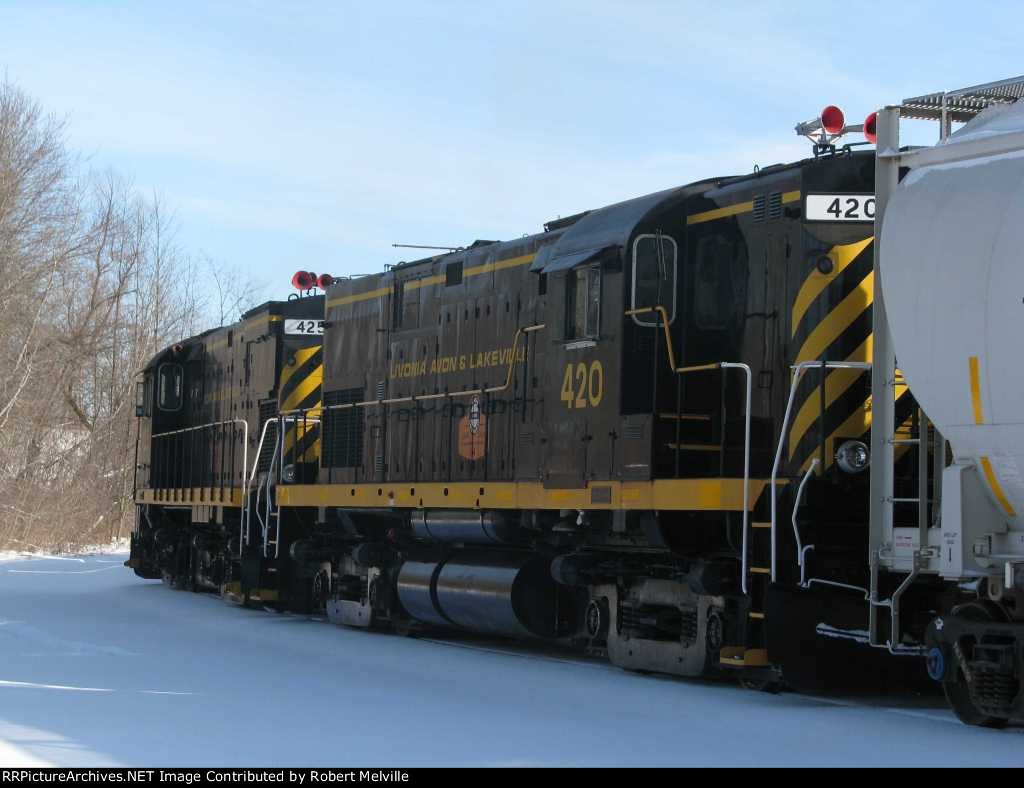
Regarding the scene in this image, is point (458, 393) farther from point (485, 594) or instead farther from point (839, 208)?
point (839, 208)

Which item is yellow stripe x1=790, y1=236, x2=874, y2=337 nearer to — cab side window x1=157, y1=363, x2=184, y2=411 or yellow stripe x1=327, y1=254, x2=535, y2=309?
yellow stripe x1=327, y1=254, x2=535, y2=309

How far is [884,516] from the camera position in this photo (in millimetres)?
10180

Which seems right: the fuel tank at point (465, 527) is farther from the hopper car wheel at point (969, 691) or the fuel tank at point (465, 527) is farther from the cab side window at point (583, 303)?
the hopper car wheel at point (969, 691)

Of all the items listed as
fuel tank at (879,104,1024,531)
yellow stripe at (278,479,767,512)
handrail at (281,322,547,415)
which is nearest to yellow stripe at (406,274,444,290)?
handrail at (281,322,547,415)

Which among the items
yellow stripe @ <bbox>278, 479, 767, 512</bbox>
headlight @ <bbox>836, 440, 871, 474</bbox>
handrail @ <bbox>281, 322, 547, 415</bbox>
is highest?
handrail @ <bbox>281, 322, 547, 415</bbox>

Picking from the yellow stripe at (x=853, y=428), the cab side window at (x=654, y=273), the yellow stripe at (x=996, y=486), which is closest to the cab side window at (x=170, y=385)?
the cab side window at (x=654, y=273)

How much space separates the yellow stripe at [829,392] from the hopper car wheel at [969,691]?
2150 mm

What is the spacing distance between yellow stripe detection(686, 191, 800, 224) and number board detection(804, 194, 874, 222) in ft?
2.19

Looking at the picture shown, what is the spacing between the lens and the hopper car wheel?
9367mm

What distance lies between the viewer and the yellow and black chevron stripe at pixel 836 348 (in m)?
11.3

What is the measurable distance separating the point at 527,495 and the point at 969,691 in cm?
555

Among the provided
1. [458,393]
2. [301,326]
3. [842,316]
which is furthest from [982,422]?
[301,326]
